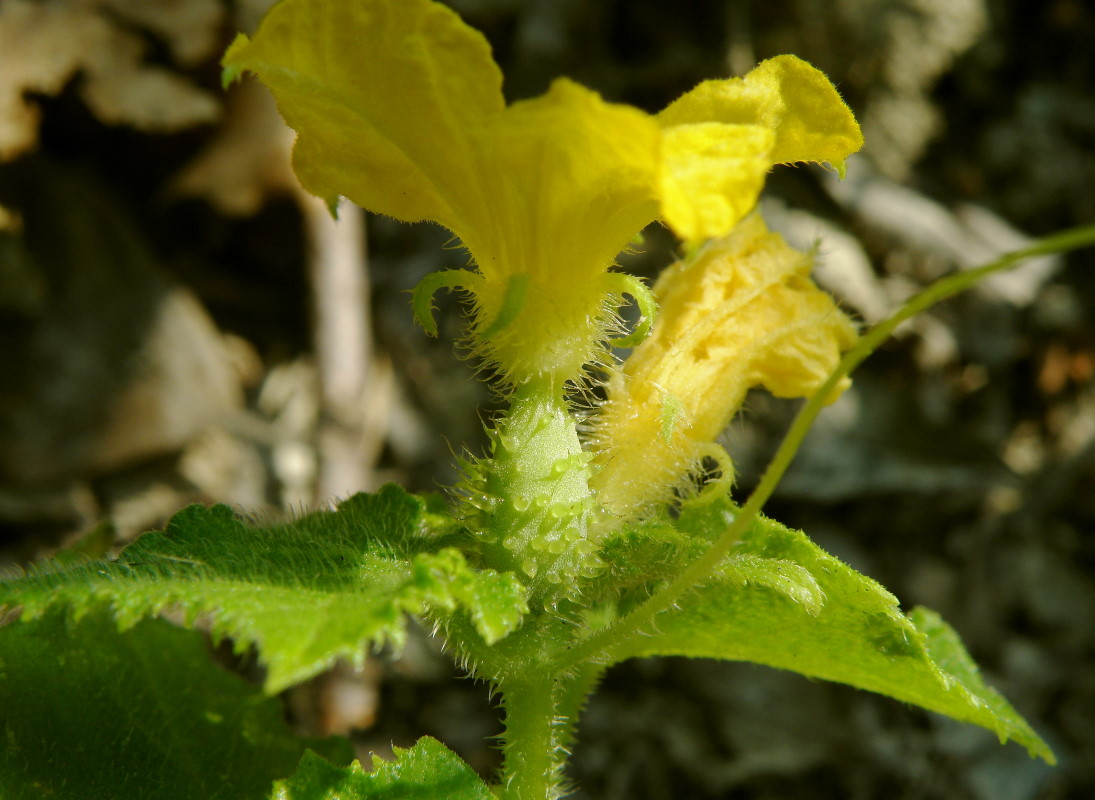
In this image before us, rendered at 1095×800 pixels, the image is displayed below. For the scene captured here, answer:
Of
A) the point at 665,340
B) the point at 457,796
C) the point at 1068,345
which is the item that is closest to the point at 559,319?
the point at 665,340

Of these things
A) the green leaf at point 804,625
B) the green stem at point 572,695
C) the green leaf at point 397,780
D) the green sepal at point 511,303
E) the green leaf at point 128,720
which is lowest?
the green leaf at point 128,720

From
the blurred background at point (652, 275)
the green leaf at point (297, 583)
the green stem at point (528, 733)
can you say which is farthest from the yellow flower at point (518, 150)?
the blurred background at point (652, 275)

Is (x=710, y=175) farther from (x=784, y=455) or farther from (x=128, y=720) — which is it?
(x=128, y=720)

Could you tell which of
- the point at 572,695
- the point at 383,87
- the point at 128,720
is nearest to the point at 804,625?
the point at 572,695

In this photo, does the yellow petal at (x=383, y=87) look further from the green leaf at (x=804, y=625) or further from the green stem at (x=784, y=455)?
the green leaf at (x=804, y=625)

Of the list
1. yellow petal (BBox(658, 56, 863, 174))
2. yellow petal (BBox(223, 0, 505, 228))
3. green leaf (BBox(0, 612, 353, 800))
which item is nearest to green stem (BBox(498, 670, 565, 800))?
green leaf (BBox(0, 612, 353, 800))

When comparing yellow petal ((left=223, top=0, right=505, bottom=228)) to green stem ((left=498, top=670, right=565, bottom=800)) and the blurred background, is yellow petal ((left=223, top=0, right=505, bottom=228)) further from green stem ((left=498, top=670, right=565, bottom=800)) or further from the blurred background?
the blurred background

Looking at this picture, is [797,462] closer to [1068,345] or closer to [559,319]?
[1068,345]
